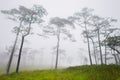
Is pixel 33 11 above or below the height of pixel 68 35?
above

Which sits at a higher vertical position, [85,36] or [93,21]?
[93,21]

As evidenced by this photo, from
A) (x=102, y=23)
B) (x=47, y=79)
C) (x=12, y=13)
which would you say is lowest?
(x=47, y=79)

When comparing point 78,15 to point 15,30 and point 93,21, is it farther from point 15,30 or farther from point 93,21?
point 15,30

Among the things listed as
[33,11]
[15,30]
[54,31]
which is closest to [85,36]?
[54,31]

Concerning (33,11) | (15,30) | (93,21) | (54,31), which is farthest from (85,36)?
(15,30)

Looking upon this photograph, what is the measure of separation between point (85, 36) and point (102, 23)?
5376 mm

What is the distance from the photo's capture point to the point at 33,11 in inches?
1118

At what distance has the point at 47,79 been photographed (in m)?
18.3

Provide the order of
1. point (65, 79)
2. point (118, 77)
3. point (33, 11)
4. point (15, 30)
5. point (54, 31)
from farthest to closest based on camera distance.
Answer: point (54, 31), point (15, 30), point (33, 11), point (65, 79), point (118, 77)

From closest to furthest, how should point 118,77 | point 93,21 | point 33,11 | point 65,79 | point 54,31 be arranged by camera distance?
1. point 118,77
2. point 65,79
3. point 33,11
4. point 93,21
5. point 54,31

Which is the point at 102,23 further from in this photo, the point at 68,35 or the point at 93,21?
the point at 68,35

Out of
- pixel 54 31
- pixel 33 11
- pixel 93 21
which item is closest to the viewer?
pixel 33 11

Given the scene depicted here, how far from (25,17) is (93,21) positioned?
17366 mm

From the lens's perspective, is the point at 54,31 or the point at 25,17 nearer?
the point at 25,17
